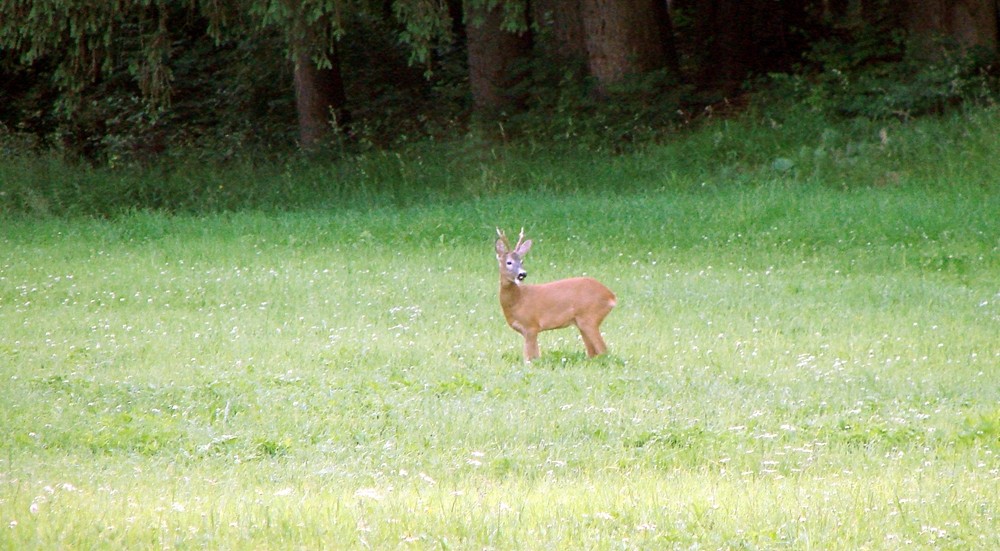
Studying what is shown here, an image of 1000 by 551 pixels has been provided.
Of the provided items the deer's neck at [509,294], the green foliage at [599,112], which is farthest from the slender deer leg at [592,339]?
the green foliage at [599,112]

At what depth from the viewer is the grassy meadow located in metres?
5.52

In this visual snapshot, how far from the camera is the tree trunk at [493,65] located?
23172 millimetres

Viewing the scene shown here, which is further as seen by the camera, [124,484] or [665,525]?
[124,484]

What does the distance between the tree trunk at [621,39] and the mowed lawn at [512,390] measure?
6006mm

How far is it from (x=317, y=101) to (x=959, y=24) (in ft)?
39.0

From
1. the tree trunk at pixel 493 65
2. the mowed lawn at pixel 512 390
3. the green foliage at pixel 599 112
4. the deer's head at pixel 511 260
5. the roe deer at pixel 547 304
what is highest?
the tree trunk at pixel 493 65

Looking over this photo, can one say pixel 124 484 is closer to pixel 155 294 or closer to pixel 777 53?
pixel 155 294

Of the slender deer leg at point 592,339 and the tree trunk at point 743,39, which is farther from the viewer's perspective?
the tree trunk at point 743,39

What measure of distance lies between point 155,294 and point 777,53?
16016 mm

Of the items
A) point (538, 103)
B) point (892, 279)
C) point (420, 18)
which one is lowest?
point (892, 279)

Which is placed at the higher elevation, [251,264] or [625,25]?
[625,25]

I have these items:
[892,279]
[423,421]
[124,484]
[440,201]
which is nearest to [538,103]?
[440,201]

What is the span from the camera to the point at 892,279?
1328 centimetres

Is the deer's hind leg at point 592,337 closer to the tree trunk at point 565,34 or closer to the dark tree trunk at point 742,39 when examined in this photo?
the tree trunk at point 565,34
